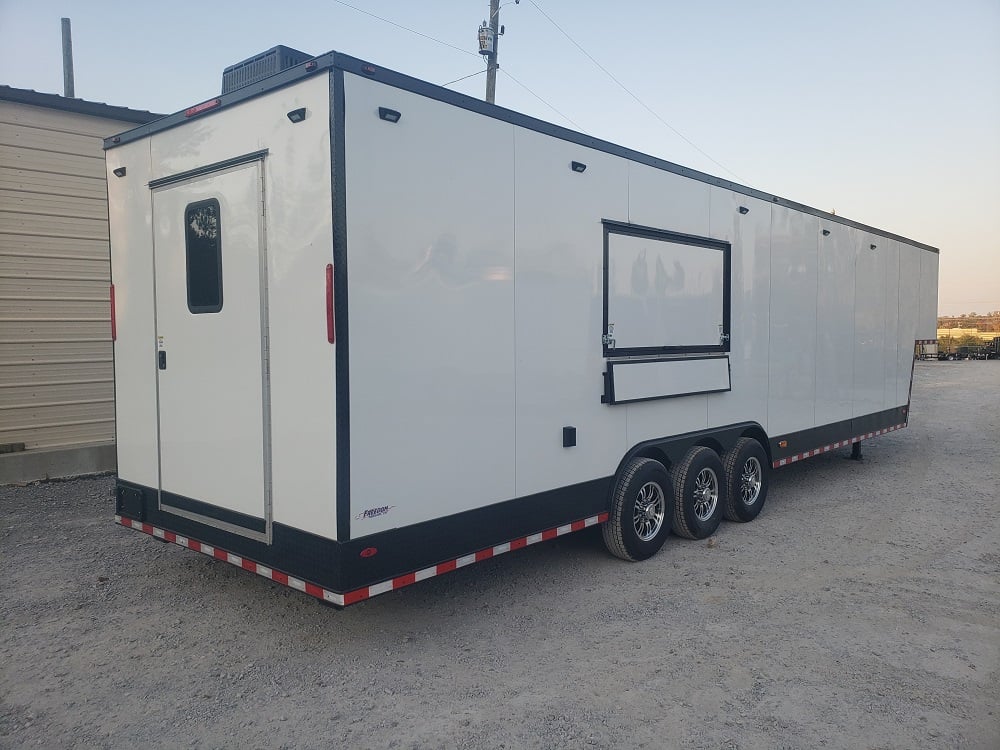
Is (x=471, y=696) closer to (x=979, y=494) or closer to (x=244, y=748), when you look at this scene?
(x=244, y=748)

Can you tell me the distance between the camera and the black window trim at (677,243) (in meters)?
5.21

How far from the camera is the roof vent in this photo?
407 cm

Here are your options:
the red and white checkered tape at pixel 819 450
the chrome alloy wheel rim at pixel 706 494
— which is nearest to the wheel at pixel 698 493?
the chrome alloy wheel rim at pixel 706 494

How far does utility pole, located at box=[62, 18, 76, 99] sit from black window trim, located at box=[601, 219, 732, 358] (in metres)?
14.3

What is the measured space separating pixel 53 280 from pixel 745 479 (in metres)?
7.68

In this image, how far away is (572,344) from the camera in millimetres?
4938

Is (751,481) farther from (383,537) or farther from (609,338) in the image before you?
(383,537)

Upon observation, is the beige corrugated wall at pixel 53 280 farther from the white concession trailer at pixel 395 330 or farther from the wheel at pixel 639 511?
the wheel at pixel 639 511

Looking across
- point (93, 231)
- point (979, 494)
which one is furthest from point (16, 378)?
point (979, 494)

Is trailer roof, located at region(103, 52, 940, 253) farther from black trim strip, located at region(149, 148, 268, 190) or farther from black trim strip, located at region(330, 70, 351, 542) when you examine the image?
black trim strip, located at region(149, 148, 268, 190)

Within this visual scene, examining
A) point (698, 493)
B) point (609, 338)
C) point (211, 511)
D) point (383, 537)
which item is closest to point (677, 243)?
point (609, 338)

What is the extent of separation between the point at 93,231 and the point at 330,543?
6748mm

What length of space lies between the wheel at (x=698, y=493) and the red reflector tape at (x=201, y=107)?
4.20 meters

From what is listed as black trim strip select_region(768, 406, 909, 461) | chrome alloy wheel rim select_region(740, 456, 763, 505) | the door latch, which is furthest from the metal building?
black trim strip select_region(768, 406, 909, 461)
